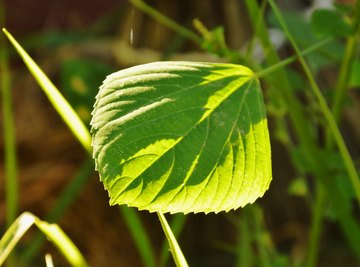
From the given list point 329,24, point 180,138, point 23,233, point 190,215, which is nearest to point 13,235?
point 23,233

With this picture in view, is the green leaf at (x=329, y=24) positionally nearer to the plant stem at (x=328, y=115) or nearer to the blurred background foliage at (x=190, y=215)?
the plant stem at (x=328, y=115)

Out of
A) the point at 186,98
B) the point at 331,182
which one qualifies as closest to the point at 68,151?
Result: the point at 331,182

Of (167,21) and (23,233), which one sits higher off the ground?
(167,21)

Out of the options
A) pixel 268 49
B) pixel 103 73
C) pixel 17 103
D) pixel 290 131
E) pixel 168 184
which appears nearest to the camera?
pixel 168 184

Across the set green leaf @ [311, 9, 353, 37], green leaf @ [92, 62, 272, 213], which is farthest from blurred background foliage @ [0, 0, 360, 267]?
green leaf @ [92, 62, 272, 213]

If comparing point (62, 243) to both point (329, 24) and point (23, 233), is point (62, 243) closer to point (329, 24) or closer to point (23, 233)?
point (23, 233)

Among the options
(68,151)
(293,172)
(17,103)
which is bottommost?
(293,172)

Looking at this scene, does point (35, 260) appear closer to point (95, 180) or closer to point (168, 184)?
point (95, 180)

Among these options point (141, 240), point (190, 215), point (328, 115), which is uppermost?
point (328, 115)
